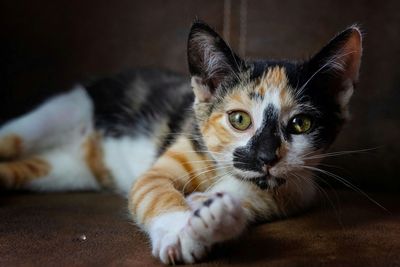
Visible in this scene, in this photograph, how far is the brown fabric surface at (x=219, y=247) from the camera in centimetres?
108

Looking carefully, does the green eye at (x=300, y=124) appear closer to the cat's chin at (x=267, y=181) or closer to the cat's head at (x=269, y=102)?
the cat's head at (x=269, y=102)

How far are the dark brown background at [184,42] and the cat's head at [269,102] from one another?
0.39m

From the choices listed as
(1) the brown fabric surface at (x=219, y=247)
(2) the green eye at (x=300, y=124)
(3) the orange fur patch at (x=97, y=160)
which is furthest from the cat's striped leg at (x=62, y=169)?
(2) the green eye at (x=300, y=124)

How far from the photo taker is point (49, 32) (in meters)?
1.92

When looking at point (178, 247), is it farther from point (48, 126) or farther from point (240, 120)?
point (48, 126)

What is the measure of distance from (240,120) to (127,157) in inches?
23.3

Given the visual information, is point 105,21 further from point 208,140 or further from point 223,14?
point 208,140

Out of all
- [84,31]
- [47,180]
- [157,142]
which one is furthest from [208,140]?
[84,31]

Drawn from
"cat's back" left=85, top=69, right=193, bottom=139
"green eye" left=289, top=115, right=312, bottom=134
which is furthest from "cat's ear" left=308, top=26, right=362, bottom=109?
"cat's back" left=85, top=69, right=193, bottom=139

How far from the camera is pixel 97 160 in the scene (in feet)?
6.28

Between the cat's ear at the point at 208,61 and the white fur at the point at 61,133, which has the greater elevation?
the cat's ear at the point at 208,61

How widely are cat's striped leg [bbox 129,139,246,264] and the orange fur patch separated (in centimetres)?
37

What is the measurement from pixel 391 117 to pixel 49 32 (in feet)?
3.71

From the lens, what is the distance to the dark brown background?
5.78 feet
